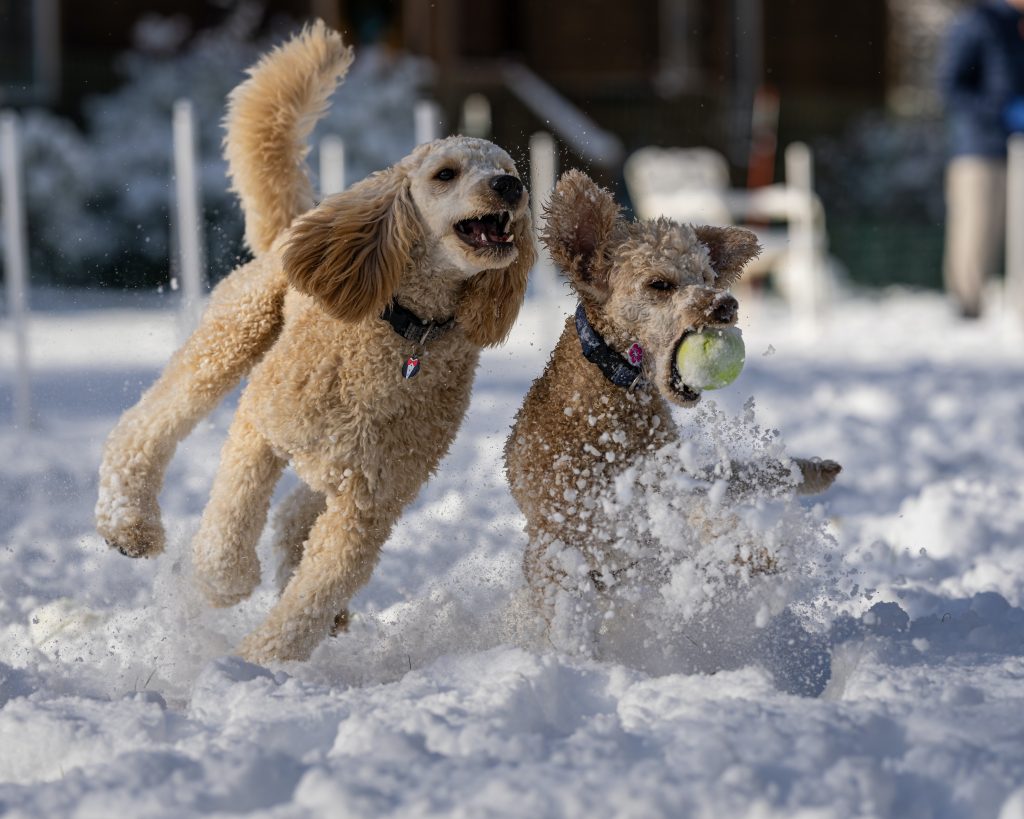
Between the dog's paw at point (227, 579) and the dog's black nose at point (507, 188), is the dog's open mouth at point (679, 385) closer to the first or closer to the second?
the dog's black nose at point (507, 188)

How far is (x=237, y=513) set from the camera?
347 centimetres

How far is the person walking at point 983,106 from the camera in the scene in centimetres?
1073

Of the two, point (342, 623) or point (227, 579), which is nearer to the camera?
point (227, 579)

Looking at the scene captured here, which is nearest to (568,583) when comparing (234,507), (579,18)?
(234,507)

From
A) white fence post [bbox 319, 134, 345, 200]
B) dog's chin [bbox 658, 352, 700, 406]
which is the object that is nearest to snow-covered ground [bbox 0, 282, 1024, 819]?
dog's chin [bbox 658, 352, 700, 406]

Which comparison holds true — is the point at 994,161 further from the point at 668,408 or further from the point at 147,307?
the point at 668,408

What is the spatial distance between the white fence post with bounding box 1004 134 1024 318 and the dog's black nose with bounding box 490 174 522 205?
8.71 meters

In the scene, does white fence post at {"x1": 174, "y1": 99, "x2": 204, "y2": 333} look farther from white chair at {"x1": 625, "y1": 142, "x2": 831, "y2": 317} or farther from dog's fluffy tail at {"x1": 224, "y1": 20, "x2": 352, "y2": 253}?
white chair at {"x1": 625, "y1": 142, "x2": 831, "y2": 317}

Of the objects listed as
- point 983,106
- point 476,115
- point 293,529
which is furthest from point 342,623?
point 476,115

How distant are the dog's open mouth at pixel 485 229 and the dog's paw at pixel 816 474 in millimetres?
938

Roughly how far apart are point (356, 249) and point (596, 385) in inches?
24.9

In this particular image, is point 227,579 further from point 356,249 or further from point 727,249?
point 727,249

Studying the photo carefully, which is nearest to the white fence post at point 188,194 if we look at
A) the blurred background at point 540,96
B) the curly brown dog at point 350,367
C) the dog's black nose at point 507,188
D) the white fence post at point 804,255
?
the curly brown dog at point 350,367

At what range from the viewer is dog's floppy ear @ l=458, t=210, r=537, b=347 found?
10.6ft
